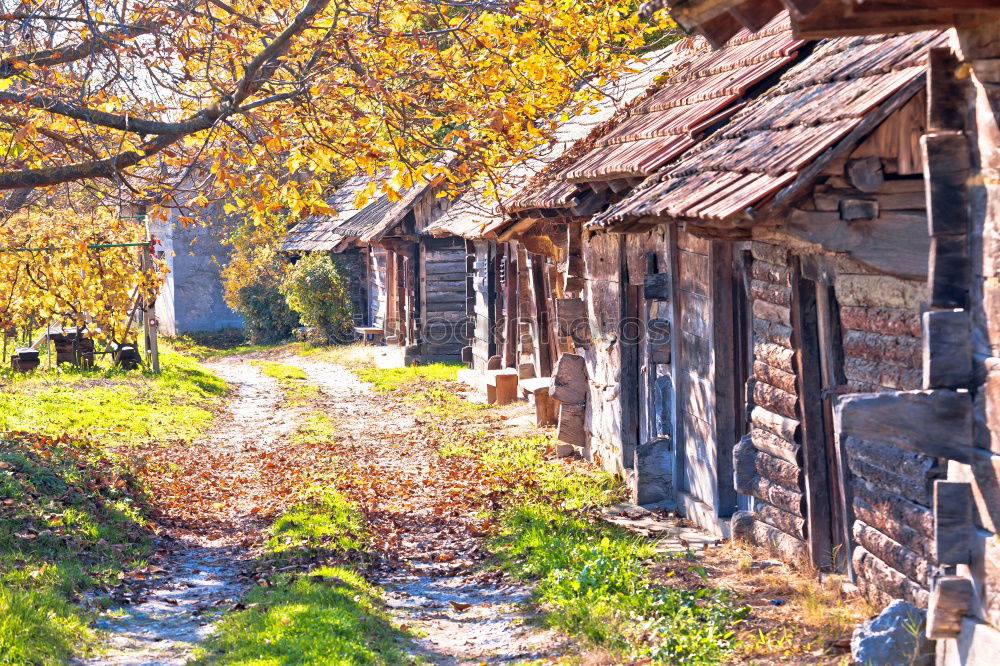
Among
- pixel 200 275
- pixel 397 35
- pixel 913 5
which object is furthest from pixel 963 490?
pixel 200 275

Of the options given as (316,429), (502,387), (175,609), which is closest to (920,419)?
(175,609)

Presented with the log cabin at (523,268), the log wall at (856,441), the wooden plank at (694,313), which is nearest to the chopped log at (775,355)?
the log wall at (856,441)

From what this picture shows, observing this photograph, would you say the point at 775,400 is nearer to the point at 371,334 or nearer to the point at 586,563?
the point at 586,563

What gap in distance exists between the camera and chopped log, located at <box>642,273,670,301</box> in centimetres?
977

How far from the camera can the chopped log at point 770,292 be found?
7043 mm

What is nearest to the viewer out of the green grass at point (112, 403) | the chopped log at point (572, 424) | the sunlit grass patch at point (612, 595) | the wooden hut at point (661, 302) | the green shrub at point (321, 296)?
the sunlit grass patch at point (612, 595)

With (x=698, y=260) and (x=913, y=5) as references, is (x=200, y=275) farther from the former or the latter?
(x=913, y=5)

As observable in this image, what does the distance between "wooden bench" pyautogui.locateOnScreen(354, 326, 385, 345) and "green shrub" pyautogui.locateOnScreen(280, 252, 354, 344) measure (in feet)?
2.21

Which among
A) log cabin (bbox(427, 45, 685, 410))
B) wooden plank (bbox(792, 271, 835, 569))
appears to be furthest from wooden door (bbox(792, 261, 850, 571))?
log cabin (bbox(427, 45, 685, 410))

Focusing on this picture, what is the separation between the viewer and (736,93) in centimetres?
896

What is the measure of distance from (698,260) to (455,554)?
3283mm

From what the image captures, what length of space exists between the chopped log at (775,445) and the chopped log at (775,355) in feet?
1.61

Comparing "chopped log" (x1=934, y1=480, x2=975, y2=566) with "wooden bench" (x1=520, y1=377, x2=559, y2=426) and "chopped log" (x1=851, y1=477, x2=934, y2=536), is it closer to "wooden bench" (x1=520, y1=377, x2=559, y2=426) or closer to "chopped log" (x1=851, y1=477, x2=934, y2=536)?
"chopped log" (x1=851, y1=477, x2=934, y2=536)

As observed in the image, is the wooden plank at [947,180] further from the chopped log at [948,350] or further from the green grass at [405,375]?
the green grass at [405,375]
